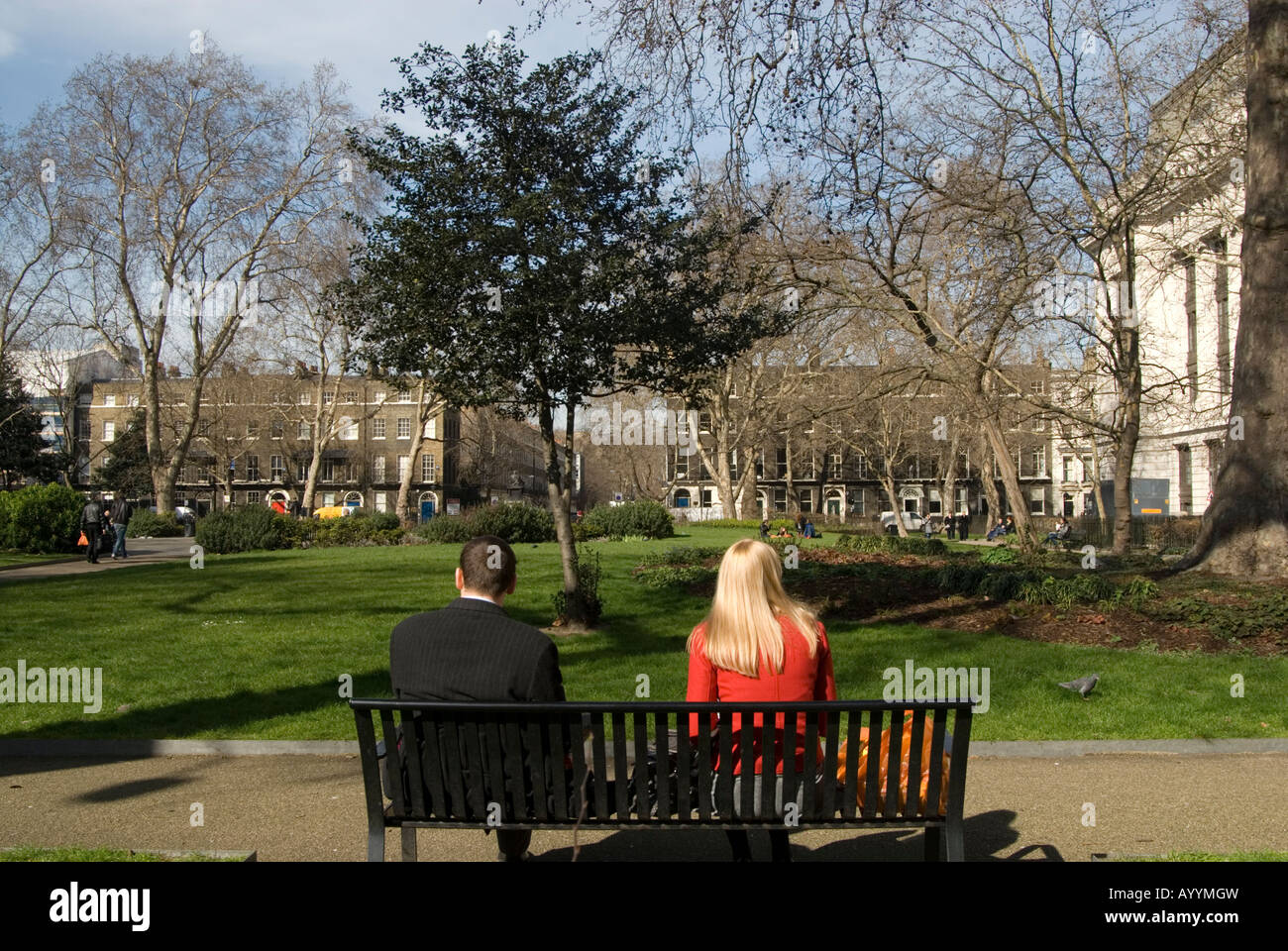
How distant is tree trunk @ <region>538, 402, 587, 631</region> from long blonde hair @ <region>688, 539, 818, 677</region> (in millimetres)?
7821

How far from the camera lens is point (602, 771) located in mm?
4094

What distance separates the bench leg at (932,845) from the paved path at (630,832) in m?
0.70

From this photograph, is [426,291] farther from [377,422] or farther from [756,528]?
[377,422]

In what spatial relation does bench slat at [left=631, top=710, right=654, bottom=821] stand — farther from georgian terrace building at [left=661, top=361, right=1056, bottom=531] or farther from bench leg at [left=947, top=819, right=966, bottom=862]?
georgian terrace building at [left=661, top=361, right=1056, bottom=531]

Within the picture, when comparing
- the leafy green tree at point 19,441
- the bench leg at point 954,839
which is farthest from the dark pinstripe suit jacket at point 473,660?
the leafy green tree at point 19,441

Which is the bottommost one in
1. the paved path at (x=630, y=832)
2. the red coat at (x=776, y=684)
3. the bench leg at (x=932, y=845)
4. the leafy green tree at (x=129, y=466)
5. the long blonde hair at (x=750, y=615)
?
the paved path at (x=630, y=832)

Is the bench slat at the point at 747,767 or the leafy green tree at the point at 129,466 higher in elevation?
the leafy green tree at the point at 129,466

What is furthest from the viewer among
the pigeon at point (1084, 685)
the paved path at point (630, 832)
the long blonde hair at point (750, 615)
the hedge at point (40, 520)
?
the hedge at point (40, 520)

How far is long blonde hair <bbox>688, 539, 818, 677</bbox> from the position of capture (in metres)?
4.22

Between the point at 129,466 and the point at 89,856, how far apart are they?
72.4m

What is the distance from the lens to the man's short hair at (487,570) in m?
4.30

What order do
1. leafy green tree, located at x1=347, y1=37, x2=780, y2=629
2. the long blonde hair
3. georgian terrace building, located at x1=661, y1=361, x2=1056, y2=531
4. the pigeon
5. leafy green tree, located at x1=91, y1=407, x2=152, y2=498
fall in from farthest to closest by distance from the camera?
1. georgian terrace building, located at x1=661, y1=361, x2=1056, y2=531
2. leafy green tree, located at x1=91, y1=407, x2=152, y2=498
3. leafy green tree, located at x1=347, y1=37, x2=780, y2=629
4. the pigeon
5. the long blonde hair

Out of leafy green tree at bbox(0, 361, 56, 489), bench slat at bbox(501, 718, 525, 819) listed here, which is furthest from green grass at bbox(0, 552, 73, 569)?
leafy green tree at bbox(0, 361, 56, 489)

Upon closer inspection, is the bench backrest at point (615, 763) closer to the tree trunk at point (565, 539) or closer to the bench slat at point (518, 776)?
the bench slat at point (518, 776)
